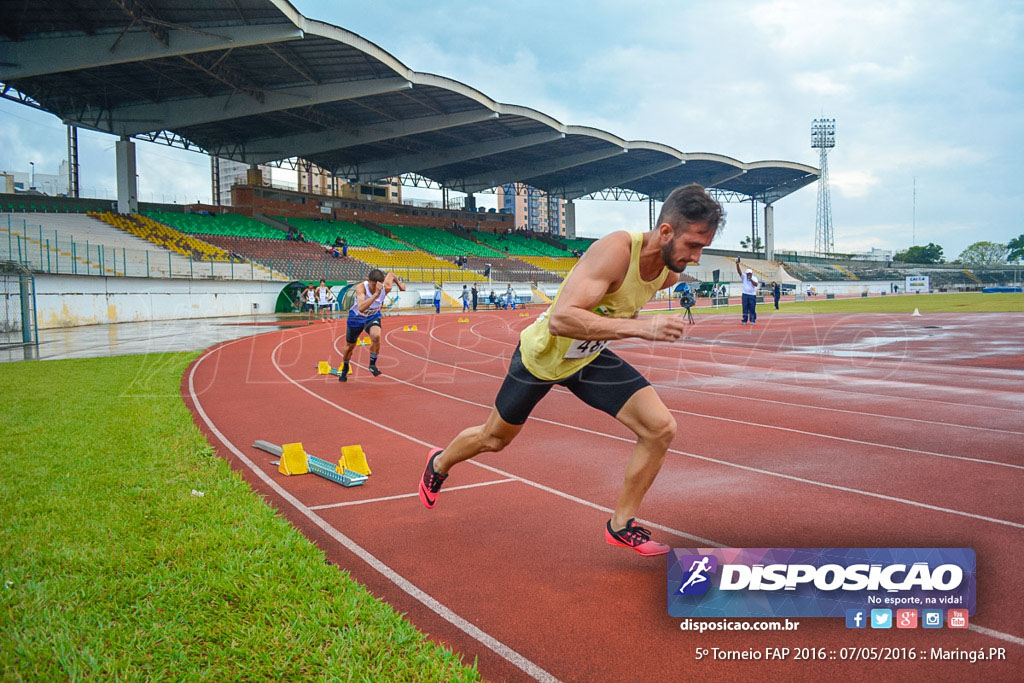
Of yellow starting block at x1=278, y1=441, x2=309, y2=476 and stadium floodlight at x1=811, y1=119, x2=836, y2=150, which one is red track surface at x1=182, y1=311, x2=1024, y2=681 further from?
stadium floodlight at x1=811, y1=119, x2=836, y2=150

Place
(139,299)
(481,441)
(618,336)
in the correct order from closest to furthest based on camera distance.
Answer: (618,336) < (481,441) < (139,299)

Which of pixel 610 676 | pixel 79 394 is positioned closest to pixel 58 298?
pixel 79 394

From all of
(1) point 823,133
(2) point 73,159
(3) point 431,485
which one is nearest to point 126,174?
(2) point 73,159

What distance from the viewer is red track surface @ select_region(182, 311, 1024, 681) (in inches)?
108

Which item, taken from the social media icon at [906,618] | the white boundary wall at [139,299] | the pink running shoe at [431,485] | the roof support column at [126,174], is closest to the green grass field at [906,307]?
the white boundary wall at [139,299]

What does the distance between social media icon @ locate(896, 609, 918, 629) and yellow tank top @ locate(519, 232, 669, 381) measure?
1796 millimetres

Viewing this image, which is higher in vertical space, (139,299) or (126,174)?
(126,174)

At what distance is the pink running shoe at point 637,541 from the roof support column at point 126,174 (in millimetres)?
42367

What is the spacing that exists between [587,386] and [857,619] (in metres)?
1.66

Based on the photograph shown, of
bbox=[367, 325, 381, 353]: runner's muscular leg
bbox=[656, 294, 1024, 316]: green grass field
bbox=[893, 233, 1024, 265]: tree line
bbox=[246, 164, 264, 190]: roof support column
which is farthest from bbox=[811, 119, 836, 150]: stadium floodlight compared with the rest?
bbox=[367, 325, 381, 353]: runner's muscular leg

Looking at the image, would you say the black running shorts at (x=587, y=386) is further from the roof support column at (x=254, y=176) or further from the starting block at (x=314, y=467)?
the roof support column at (x=254, y=176)

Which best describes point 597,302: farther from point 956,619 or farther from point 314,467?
point 314,467

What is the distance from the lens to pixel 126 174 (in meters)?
37.5

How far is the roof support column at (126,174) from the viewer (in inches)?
1458
